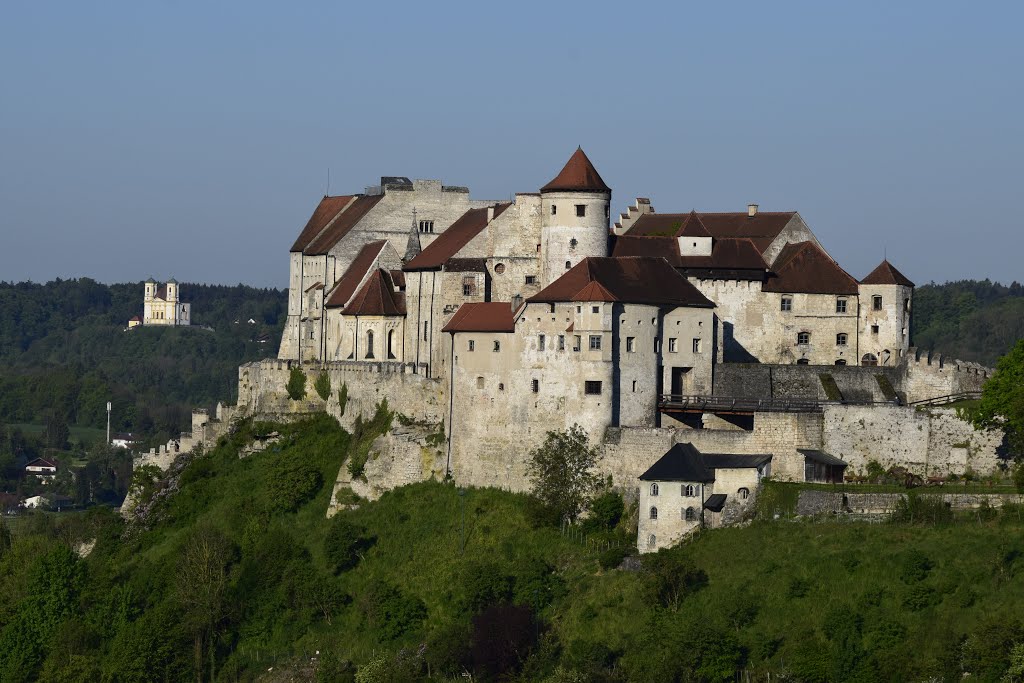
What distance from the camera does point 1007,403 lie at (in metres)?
75.2

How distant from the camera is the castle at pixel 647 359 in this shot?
7794cm

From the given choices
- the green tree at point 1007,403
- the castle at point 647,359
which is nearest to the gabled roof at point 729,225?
the castle at point 647,359

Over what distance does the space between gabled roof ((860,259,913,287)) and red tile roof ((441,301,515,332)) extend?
16907mm

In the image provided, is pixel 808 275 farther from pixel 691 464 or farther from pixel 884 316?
pixel 691 464

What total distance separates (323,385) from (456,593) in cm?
2249

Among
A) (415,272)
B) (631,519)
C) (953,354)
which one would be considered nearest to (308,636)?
(631,519)

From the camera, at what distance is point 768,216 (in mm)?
95750

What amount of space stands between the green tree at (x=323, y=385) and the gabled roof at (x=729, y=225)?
16.6 m

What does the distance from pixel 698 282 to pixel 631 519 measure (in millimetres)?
15339

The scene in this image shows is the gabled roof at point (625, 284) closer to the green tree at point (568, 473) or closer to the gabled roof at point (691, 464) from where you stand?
the green tree at point (568, 473)

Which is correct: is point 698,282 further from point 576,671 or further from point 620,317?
point 576,671

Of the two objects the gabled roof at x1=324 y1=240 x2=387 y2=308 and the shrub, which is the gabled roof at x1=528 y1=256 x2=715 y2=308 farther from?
the shrub

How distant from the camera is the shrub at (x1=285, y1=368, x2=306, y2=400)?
101250mm

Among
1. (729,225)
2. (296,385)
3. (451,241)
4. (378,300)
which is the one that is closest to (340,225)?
(296,385)
